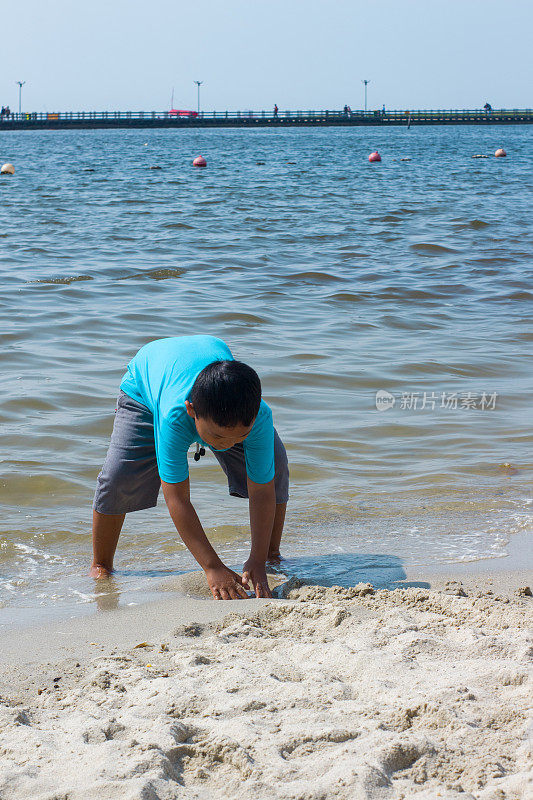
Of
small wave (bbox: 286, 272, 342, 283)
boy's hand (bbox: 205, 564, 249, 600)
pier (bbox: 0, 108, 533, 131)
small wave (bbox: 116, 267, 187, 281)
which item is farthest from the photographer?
pier (bbox: 0, 108, 533, 131)

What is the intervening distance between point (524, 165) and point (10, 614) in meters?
32.5

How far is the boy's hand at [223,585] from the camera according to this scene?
318 centimetres

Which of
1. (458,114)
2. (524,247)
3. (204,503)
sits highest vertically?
(458,114)

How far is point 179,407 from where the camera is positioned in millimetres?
2869

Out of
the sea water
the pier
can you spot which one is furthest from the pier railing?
→ the sea water

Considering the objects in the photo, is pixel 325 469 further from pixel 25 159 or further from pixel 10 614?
pixel 25 159

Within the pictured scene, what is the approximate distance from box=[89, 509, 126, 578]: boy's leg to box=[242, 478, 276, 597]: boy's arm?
26.2 inches

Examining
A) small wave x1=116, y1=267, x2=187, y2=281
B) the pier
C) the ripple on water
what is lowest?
small wave x1=116, y1=267, x2=187, y2=281

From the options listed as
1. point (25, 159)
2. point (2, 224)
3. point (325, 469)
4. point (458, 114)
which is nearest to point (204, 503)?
point (325, 469)

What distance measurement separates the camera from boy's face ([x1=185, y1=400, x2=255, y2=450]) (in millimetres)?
2695

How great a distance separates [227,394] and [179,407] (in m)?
0.31

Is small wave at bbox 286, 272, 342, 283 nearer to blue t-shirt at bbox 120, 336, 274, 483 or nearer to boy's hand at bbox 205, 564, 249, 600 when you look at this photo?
blue t-shirt at bbox 120, 336, 274, 483

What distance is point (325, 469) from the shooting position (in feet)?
16.8

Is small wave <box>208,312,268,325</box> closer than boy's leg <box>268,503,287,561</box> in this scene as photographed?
No
